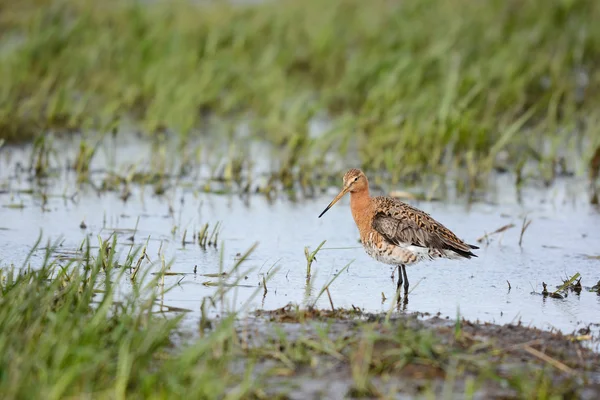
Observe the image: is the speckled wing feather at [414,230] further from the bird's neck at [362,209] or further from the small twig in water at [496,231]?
the small twig in water at [496,231]

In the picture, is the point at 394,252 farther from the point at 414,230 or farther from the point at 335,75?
the point at 335,75

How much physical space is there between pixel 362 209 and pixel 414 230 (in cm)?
61

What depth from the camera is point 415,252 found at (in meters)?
6.86

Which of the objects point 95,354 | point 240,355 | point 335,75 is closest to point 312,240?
point 240,355

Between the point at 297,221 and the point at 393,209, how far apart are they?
177 centimetres

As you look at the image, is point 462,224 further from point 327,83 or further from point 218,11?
point 218,11

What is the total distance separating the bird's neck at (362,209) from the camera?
7227 millimetres

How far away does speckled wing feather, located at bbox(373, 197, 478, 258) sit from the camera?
22.5ft

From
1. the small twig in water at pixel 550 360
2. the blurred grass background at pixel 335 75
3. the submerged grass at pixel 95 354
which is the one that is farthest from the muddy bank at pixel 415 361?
the blurred grass background at pixel 335 75

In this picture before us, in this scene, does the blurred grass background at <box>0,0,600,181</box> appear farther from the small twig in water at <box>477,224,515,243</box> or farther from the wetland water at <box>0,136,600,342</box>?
the small twig in water at <box>477,224,515,243</box>

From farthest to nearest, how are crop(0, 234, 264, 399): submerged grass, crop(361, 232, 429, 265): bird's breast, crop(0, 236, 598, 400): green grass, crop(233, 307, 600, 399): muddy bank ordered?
crop(361, 232, 429, 265): bird's breast, crop(233, 307, 600, 399): muddy bank, crop(0, 236, 598, 400): green grass, crop(0, 234, 264, 399): submerged grass

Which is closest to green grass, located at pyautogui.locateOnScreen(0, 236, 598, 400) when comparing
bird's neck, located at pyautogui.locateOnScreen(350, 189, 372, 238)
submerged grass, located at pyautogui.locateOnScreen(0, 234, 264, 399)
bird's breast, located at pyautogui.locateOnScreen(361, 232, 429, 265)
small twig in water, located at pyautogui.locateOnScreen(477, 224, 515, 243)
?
submerged grass, located at pyautogui.locateOnScreen(0, 234, 264, 399)

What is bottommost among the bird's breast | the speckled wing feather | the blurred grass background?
the bird's breast

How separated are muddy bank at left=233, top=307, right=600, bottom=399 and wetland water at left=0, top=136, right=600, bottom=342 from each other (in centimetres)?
37
